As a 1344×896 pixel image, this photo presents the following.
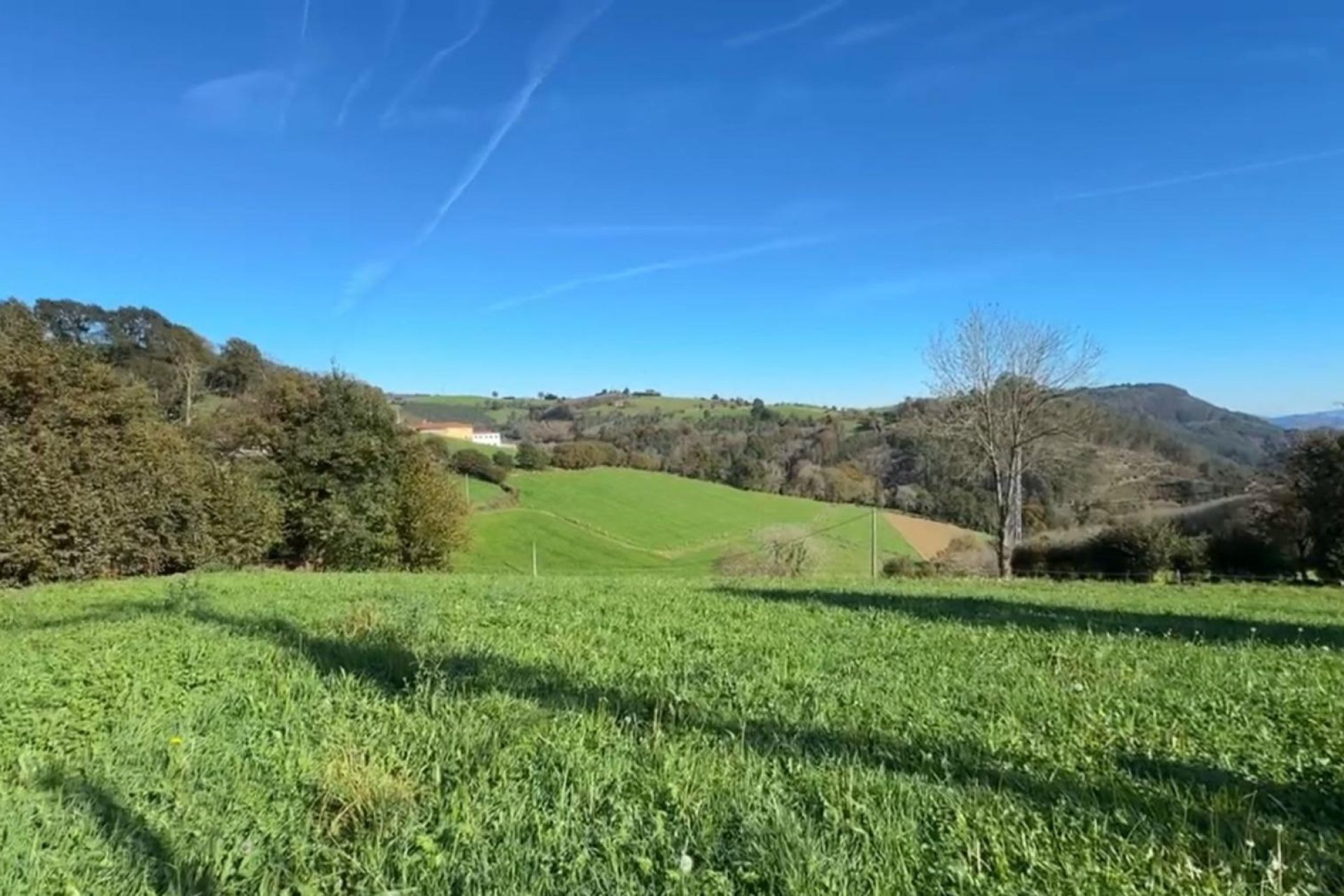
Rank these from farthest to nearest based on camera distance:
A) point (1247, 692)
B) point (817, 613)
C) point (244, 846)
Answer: point (817, 613) → point (1247, 692) → point (244, 846)

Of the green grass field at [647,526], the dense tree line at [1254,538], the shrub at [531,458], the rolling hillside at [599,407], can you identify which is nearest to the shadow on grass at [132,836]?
the dense tree line at [1254,538]

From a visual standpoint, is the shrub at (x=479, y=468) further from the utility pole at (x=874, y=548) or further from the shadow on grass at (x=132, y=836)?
the shadow on grass at (x=132, y=836)

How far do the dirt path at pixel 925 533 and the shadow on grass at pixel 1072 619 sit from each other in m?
30.0

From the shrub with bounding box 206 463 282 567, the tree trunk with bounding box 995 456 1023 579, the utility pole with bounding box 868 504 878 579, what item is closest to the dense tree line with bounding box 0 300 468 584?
the shrub with bounding box 206 463 282 567

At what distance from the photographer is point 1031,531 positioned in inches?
1516

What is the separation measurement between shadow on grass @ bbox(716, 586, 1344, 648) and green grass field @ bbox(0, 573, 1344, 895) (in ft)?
2.75

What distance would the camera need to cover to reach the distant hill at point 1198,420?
57.5m

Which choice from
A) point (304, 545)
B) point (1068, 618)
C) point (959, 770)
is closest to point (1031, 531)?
point (1068, 618)

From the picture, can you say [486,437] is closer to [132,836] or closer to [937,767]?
[132,836]

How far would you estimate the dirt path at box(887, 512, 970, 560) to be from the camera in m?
43.2

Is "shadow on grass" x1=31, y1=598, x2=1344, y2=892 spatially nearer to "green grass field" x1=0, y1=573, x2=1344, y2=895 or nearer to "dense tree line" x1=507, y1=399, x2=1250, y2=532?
"green grass field" x1=0, y1=573, x2=1344, y2=895

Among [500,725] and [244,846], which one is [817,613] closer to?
[500,725]

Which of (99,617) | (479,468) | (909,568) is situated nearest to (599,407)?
(479,468)

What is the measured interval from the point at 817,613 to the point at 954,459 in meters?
23.7
